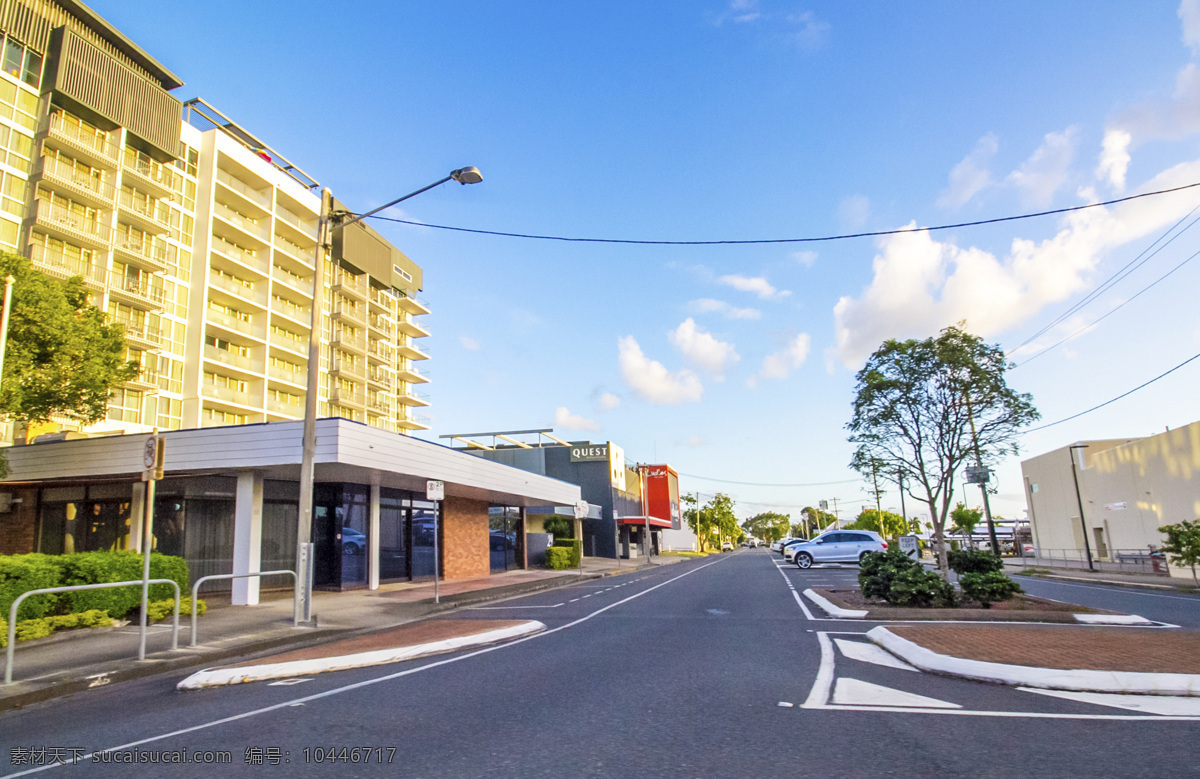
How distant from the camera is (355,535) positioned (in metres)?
21.5

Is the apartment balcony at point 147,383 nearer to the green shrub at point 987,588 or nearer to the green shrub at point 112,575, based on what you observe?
the green shrub at point 112,575

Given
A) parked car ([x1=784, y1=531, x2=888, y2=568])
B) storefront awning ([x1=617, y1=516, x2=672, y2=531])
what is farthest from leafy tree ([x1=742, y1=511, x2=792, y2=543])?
parked car ([x1=784, y1=531, x2=888, y2=568])

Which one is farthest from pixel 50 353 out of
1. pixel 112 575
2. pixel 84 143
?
pixel 84 143

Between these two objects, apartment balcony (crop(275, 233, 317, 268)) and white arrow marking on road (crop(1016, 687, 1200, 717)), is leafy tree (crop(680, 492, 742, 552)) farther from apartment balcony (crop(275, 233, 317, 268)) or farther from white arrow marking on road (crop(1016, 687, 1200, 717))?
white arrow marking on road (crop(1016, 687, 1200, 717))

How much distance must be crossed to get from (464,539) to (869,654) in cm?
2030

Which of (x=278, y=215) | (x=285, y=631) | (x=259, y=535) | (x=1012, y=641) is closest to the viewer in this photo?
(x=1012, y=641)

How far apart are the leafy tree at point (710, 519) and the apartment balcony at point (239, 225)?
62969mm

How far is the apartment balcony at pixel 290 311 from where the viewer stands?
51.0 m

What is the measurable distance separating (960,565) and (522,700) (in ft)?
55.8

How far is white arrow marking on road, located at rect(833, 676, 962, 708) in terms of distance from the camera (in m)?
6.17

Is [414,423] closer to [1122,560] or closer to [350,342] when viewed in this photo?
[350,342]

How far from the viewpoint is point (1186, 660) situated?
7699mm

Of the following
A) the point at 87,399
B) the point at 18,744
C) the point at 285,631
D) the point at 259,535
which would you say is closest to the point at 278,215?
the point at 87,399

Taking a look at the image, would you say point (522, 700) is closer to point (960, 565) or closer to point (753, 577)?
point (960, 565)
